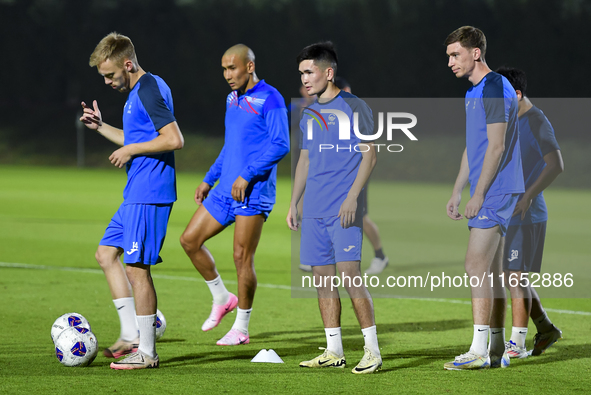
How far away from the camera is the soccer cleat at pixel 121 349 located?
17.1 ft

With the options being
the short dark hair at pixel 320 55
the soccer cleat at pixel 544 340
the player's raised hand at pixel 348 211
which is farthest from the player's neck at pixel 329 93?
the soccer cleat at pixel 544 340

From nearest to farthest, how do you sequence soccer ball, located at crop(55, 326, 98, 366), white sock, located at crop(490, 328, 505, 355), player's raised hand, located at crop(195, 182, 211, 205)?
soccer ball, located at crop(55, 326, 98, 366), white sock, located at crop(490, 328, 505, 355), player's raised hand, located at crop(195, 182, 211, 205)

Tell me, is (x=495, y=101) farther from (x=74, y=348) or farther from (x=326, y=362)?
(x=74, y=348)

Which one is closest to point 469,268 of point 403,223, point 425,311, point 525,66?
point 425,311

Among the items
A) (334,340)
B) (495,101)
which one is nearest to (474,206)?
(495,101)

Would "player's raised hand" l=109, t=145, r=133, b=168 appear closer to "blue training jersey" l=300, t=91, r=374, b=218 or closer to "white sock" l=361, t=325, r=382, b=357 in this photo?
"blue training jersey" l=300, t=91, r=374, b=218

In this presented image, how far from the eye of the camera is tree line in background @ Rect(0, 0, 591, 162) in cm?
4822

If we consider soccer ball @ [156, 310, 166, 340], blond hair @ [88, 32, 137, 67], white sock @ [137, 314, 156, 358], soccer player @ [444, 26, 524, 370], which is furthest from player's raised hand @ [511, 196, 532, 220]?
blond hair @ [88, 32, 137, 67]

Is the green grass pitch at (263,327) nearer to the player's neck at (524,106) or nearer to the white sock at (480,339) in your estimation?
the white sock at (480,339)

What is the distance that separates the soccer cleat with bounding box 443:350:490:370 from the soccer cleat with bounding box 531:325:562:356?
0.78 meters

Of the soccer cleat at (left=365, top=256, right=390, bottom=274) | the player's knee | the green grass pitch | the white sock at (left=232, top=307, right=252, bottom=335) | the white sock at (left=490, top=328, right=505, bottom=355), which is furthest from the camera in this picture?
the soccer cleat at (left=365, top=256, right=390, bottom=274)

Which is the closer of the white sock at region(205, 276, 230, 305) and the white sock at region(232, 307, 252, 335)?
the white sock at region(232, 307, 252, 335)

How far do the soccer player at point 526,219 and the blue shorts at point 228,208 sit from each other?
1798mm

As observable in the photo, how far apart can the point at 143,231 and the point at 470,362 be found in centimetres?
219
